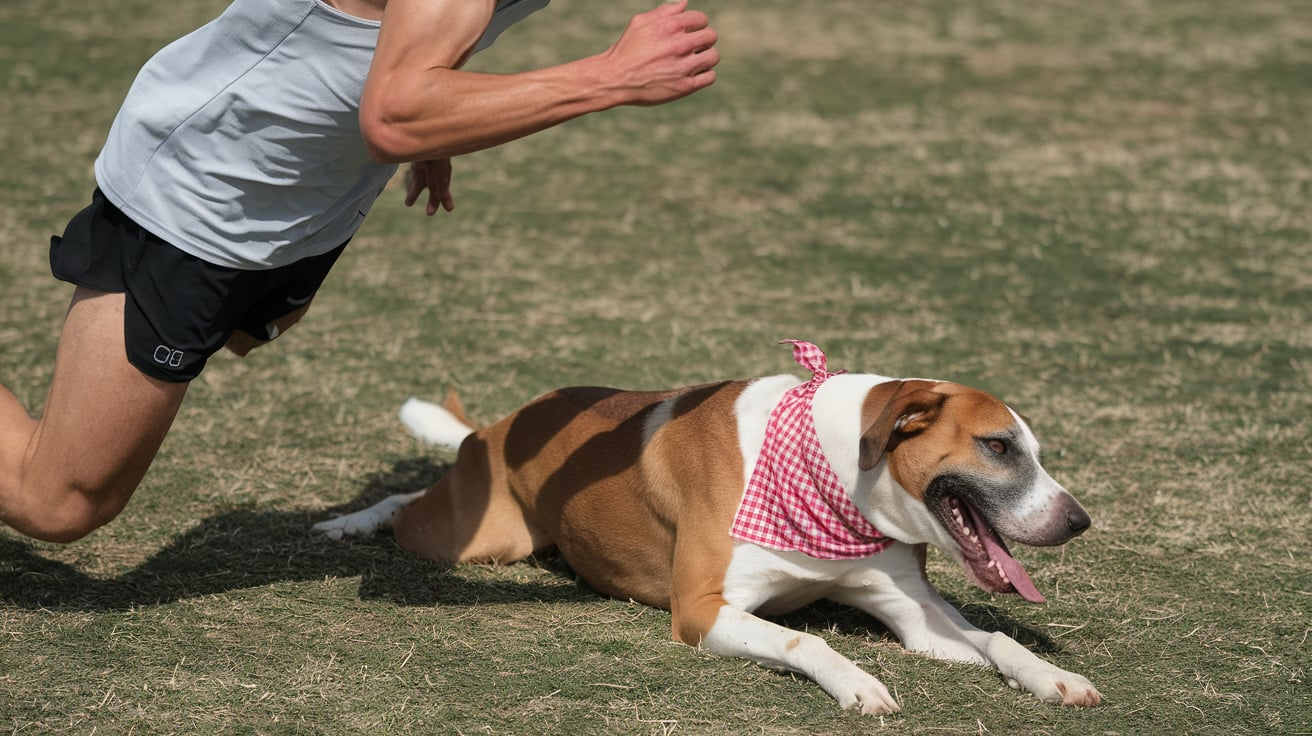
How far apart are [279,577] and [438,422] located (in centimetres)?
110

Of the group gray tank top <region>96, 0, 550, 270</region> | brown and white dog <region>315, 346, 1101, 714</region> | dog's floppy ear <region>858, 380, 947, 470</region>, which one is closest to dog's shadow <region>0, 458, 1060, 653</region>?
brown and white dog <region>315, 346, 1101, 714</region>

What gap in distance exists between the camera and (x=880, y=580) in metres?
3.99

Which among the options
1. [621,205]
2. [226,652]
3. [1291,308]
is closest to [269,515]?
[226,652]

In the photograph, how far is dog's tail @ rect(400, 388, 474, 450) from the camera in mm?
5434

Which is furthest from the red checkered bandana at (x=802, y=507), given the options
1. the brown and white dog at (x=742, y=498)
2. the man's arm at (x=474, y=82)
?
the man's arm at (x=474, y=82)

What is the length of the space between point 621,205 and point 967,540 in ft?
18.9

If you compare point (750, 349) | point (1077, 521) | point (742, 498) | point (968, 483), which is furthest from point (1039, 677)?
point (750, 349)

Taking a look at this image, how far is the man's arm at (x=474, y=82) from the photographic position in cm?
327

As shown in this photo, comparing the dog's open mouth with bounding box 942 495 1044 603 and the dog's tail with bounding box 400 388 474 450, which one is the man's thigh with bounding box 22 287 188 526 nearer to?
the dog's tail with bounding box 400 388 474 450

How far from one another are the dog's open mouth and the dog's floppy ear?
8.1 inches

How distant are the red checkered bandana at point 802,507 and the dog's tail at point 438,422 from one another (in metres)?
1.78

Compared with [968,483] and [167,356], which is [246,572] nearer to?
[167,356]

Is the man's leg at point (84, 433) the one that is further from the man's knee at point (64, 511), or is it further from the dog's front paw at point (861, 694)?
the dog's front paw at point (861, 694)

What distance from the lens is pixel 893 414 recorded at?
3656 millimetres
